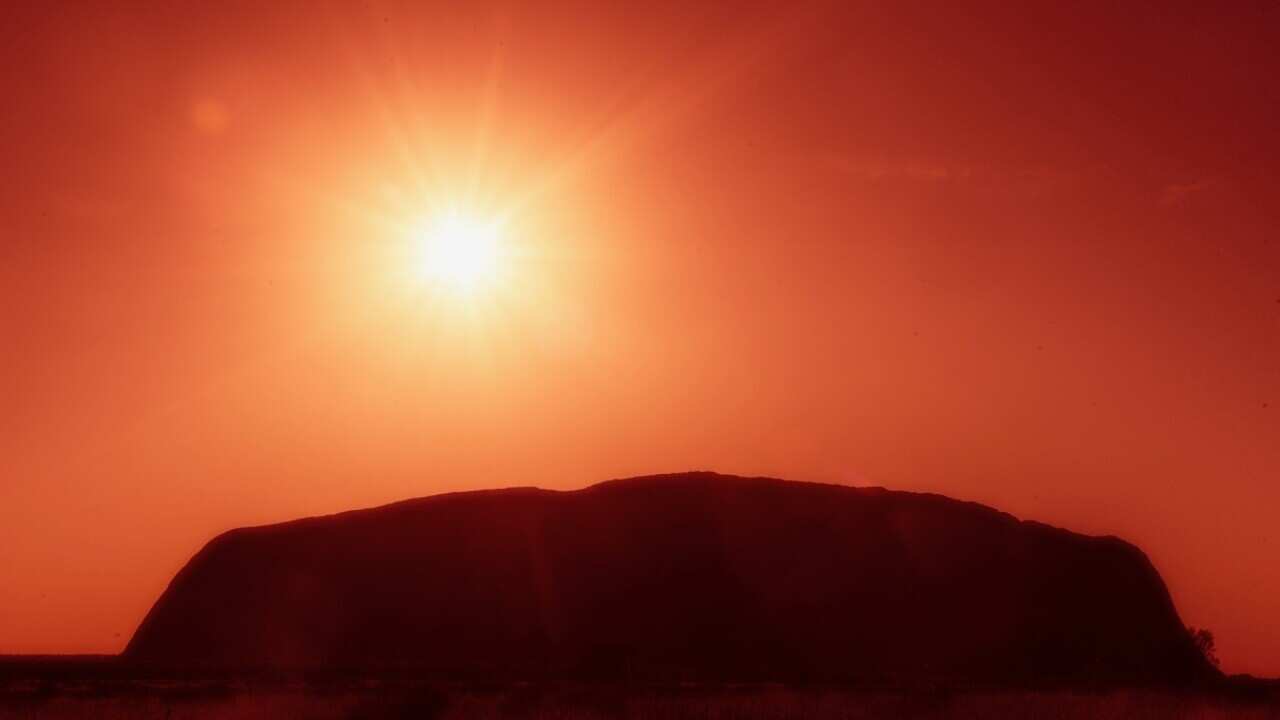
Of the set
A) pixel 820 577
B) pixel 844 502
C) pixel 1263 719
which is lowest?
pixel 1263 719

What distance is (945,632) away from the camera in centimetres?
2786

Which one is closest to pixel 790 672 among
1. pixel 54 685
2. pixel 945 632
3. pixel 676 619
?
pixel 54 685

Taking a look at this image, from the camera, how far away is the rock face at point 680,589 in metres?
27.2

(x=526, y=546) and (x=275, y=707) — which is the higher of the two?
(x=526, y=546)

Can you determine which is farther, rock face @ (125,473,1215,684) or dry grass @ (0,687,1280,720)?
rock face @ (125,473,1215,684)

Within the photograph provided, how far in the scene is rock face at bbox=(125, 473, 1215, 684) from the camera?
2717 centimetres

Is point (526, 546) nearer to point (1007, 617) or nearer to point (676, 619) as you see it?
point (676, 619)

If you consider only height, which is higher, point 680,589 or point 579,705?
point 680,589

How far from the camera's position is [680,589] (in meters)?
27.6

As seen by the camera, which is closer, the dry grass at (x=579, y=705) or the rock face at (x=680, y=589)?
the dry grass at (x=579, y=705)

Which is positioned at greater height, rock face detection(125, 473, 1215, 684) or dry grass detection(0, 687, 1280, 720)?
rock face detection(125, 473, 1215, 684)

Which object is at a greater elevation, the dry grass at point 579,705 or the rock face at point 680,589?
the rock face at point 680,589

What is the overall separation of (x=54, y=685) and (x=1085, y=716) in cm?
1308

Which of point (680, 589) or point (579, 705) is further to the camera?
point (680, 589)
